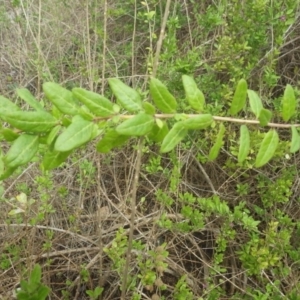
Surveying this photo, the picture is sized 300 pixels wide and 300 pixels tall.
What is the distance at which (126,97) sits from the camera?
85cm

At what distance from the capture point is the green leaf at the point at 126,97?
851 millimetres

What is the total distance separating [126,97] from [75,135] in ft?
0.43

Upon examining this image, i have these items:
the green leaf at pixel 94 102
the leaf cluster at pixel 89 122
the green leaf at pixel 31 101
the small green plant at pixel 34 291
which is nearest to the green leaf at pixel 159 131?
the leaf cluster at pixel 89 122

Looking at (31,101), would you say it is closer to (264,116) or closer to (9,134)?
(9,134)

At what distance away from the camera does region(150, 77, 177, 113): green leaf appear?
0.86 metres

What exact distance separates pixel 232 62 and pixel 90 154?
79 cm

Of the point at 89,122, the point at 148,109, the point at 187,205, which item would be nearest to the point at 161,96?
the point at 148,109

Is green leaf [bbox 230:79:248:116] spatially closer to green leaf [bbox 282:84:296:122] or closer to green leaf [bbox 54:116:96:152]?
green leaf [bbox 282:84:296:122]

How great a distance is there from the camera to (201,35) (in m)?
2.32

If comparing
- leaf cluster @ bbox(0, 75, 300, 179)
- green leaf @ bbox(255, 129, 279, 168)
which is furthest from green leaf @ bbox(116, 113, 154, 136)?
green leaf @ bbox(255, 129, 279, 168)

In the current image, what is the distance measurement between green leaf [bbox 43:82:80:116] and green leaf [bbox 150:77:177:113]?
15 centimetres

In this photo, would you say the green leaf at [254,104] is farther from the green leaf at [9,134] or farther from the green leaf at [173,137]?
the green leaf at [9,134]

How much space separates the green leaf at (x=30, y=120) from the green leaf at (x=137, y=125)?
130 mm

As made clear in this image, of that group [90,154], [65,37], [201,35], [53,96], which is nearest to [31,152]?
[53,96]
